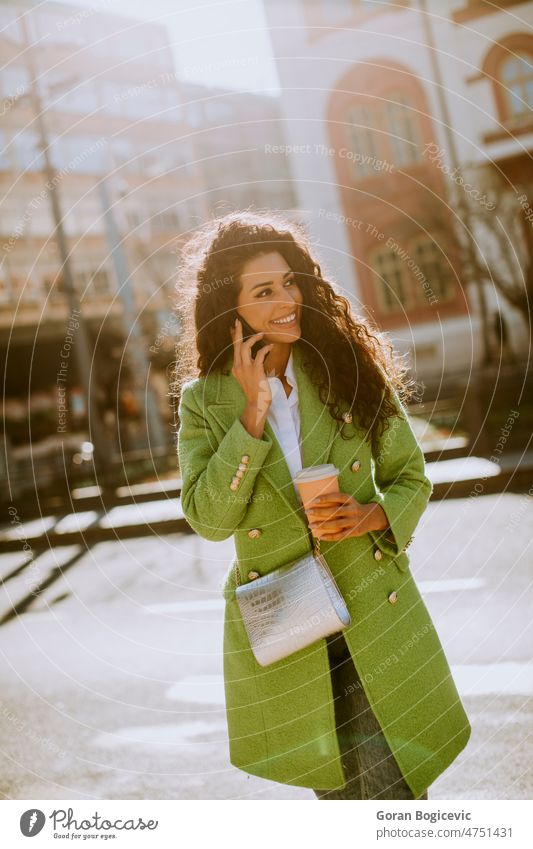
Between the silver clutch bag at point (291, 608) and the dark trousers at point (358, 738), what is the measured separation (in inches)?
6.8

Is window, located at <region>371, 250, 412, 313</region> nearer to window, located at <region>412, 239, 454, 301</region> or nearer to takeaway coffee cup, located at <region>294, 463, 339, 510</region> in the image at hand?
window, located at <region>412, 239, 454, 301</region>

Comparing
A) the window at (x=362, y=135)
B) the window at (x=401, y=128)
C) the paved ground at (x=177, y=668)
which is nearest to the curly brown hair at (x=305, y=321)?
the paved ground at (x=177, y=668)

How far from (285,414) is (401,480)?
13.8 inches

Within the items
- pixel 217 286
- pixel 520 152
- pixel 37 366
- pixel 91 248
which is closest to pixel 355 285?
pixel 520 152

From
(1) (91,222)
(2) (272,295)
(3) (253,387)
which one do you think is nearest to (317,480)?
(3) (253,387)

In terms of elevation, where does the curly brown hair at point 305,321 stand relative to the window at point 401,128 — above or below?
below

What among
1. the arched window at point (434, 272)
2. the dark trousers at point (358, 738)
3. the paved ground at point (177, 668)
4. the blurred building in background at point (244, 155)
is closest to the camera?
the dark trousers at point (358, 738)

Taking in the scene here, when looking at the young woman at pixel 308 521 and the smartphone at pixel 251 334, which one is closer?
the young woman at pixel 308 521

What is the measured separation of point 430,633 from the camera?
A: 246cm

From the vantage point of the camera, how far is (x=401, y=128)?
66.7 feet

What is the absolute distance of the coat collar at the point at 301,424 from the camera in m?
2.39

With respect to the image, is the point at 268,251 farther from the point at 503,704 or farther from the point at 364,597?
the point at 503,704

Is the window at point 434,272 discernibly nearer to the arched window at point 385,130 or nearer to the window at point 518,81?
the arched window at point 385,130

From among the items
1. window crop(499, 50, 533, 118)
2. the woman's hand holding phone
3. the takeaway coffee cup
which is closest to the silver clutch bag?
the takeaway coffee cup
